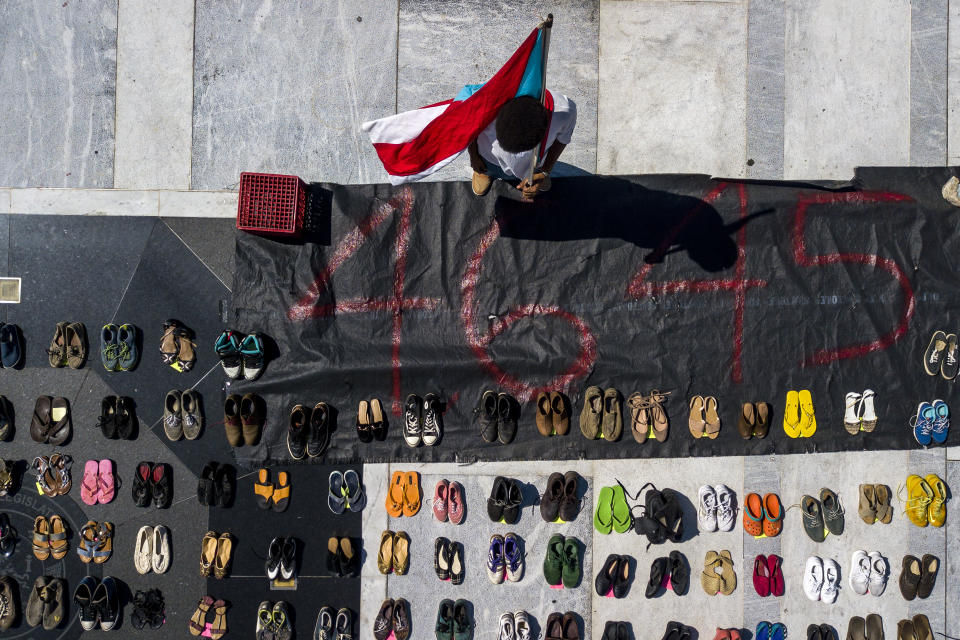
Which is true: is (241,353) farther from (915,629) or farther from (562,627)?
(915,629)

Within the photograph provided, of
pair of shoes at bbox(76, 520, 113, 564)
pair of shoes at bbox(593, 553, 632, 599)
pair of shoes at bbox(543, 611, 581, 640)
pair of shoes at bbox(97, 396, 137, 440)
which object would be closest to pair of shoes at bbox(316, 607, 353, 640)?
pair of shoes at bbox(543, 611, 581, 640)

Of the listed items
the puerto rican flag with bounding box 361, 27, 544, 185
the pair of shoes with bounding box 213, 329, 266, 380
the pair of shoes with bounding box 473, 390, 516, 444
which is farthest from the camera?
the pair of shoes with bounding box 473, 390, 516, 444

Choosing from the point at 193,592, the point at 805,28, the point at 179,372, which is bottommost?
the point at 193,592

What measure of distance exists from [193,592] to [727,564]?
5.31m

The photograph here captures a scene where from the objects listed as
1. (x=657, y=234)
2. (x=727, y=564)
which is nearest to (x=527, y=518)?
(x=727, y=564)

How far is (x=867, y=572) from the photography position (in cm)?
601

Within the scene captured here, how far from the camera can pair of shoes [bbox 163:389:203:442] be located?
5820 mm

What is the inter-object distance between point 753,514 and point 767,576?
66 centimetres

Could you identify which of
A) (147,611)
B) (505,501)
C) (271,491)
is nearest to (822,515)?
(505,501)

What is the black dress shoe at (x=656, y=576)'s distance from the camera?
5.92 metres

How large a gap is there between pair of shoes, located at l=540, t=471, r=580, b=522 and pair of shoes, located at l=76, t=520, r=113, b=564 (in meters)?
4.26

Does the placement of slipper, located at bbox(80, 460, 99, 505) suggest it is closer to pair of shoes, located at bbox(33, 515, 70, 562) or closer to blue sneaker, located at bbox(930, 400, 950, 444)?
pair of shoes, located at bbox(33, 515, 70, 562)

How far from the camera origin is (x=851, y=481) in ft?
19.9

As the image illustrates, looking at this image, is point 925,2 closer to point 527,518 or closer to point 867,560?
point 867,560
